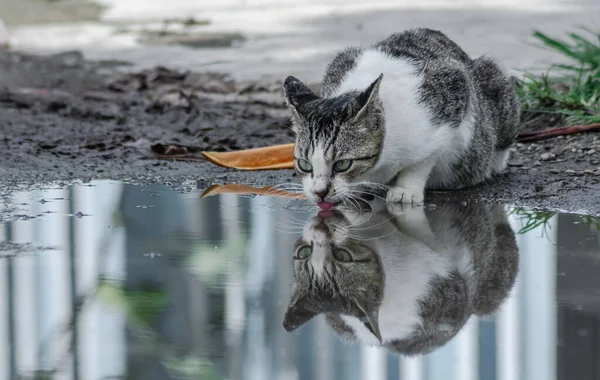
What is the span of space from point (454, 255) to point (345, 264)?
0.43 metres

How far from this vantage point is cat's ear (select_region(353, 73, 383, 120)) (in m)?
4.58

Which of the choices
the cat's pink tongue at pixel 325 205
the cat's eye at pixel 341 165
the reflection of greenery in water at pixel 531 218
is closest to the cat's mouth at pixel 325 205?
the cat's pink tongue at pixel 325 205

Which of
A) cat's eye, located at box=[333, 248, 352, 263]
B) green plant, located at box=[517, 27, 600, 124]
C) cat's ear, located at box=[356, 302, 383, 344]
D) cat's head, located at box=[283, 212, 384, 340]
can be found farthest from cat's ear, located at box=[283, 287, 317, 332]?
green plant, located at box=[517, 27, 600, 124]

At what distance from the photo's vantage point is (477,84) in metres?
5.62

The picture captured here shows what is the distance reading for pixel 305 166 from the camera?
4.72 meters

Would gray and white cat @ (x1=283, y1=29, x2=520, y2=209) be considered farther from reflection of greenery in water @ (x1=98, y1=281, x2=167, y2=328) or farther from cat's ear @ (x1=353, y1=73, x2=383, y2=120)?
reflection of greenery in water @ (x1=98, y1=281, x2=167, y2=328)

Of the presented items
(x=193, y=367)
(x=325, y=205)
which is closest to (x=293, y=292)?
(x=193, y=367)

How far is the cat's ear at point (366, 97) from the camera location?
180 inches

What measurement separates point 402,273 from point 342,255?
32cm

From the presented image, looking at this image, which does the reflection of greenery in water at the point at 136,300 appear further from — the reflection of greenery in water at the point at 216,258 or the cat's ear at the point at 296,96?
the cat's ear at the point at 296,96

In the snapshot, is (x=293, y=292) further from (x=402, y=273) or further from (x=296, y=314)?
(x=402, y=273)

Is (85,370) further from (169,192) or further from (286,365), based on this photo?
(169,192)

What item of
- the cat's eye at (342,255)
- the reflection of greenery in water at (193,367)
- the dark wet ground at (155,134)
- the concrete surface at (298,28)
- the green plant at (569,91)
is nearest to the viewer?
the reflection of greenery in water at (193,367)

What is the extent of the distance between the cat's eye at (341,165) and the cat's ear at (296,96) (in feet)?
0.93
